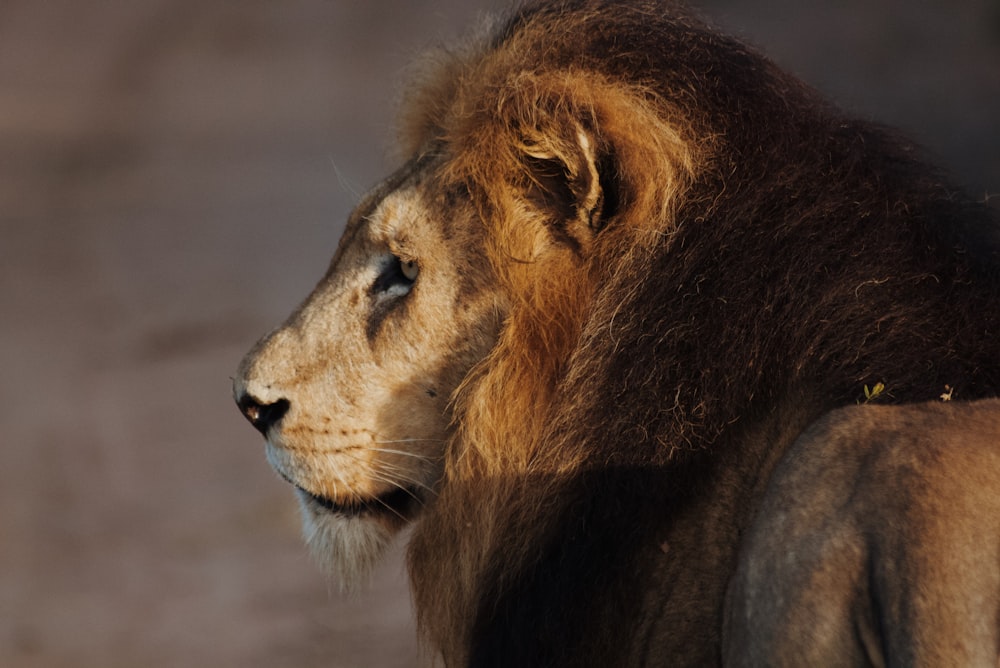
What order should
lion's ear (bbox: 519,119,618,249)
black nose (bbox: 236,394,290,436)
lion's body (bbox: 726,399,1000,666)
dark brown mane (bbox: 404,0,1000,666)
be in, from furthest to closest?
1. black nose (bbox: 236,394,290,436)
2. lion's ear (bbox: 519,119,618,249)
3. dark brown mane (bbox: 404,0,1000,666)
4. lion's body (bbox: 726,399,1000,666)

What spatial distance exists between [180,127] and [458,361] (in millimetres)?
10500

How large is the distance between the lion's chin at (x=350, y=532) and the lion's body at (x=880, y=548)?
1159 mm

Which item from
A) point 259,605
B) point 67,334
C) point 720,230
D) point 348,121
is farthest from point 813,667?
point 348,121

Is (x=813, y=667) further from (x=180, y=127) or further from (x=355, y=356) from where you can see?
(x=180, y=127)

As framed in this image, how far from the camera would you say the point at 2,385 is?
8.55 m

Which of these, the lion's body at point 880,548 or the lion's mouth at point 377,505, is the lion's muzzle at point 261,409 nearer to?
the lion's mouth at point 377,505

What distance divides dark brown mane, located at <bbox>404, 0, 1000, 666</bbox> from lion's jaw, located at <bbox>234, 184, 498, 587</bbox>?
0.10 metres

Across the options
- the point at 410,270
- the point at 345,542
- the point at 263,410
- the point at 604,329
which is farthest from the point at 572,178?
the point at 345,542


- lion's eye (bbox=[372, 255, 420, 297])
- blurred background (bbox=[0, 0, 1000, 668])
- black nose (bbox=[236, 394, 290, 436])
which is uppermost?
lion's eye (bbox=[372, 255, 420, 297])

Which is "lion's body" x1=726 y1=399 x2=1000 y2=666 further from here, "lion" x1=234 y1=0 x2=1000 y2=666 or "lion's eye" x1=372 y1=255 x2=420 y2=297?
Answer: "lion's eye" x1=372 y1=255 x2=420 y2=297

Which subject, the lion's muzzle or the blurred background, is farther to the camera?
the blurred background

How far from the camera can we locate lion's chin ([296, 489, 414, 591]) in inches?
116

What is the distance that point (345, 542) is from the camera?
2.98m

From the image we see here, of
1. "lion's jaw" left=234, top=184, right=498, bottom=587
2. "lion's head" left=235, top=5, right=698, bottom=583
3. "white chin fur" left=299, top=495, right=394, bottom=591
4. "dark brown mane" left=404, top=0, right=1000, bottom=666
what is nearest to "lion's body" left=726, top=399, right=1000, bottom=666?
"dark brown mane" left=404, top=0, right=1000, bottom=666
